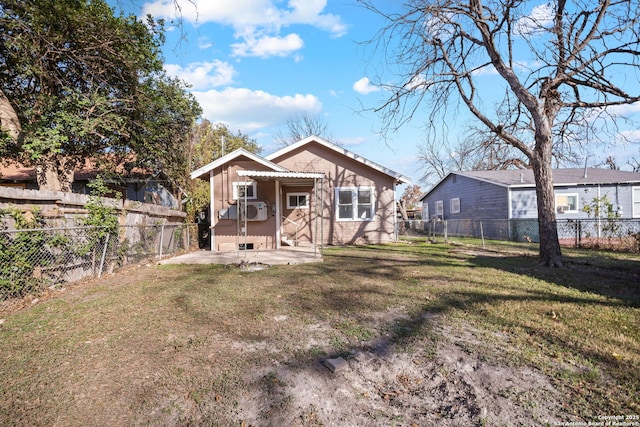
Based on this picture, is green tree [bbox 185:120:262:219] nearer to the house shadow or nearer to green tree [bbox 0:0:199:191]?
green tree [bbox 0:0:199:191]

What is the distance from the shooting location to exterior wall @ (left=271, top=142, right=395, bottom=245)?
13.3 meters

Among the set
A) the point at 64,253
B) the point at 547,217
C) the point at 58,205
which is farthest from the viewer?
the point at 547,217

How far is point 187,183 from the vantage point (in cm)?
1428

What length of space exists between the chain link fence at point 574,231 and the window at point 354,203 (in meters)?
3.65

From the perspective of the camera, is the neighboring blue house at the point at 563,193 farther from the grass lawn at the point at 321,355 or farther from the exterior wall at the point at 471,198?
the grass lawn at the point at 321,355

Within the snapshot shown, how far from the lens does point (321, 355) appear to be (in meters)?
3.16

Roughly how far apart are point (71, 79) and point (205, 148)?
17.0m

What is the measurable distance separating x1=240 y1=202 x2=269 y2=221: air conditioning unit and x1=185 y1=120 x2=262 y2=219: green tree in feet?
12.0

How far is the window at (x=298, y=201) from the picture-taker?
1299 cm

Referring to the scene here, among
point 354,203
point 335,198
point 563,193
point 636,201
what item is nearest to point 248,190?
point 335,198

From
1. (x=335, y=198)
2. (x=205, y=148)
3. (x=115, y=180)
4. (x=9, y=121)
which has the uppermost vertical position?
(x=205, y=148)

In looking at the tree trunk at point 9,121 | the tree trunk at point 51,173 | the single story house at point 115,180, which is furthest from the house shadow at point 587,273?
the single story house at point 115,180

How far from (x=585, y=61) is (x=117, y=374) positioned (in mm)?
10877

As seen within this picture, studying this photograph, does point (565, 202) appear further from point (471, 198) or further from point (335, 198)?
point (335, 198)
